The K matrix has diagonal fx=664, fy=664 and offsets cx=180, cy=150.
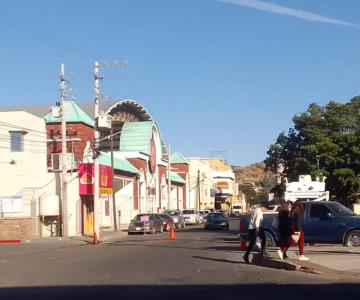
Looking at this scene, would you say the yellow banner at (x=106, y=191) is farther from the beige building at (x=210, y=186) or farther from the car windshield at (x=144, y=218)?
the beige building at (x=210, y=186)

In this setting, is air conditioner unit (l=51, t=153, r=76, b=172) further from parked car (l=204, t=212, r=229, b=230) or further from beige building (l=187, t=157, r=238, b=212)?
beige building (l=187, t=157, r=238, b=212)

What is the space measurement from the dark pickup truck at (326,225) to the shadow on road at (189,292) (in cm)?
1081

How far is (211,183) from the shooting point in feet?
468

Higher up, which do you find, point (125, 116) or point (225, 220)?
point (125, 116)

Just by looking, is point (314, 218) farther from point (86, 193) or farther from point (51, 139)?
point (51, 139)

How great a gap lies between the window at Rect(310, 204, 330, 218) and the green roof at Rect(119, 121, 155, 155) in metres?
51.7

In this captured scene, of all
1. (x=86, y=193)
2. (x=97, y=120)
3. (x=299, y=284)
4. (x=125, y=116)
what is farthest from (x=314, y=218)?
(x=125, y=116)

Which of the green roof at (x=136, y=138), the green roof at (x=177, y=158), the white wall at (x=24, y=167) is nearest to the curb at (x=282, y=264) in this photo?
the white wall at (x=24, y=167)

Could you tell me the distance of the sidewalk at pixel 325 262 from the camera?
16266 mm

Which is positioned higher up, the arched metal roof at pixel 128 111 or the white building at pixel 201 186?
the arched metal roof at pixel 128 111

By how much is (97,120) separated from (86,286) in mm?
26832

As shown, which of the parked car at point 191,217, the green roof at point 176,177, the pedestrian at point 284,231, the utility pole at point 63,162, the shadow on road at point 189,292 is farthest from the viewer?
the green roof at point 176,177

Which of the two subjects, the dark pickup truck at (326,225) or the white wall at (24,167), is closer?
the dark pickup truck at (326,225)

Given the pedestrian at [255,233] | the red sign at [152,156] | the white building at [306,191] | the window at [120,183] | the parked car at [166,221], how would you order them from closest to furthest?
the pedestrian at [255,233] → the white building at [306,191] → the parked car at [166,221] → the window at [120,183] → the red sign at [152,156]
